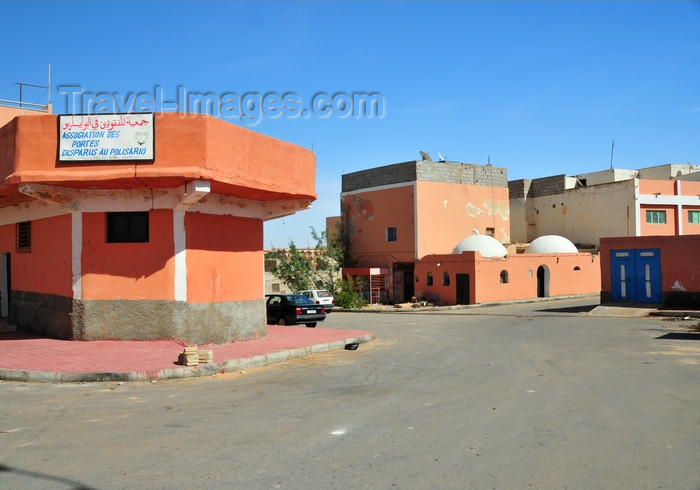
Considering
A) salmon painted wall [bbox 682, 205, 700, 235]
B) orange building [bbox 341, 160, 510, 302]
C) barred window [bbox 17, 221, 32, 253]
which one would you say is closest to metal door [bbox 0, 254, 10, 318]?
barred window [bbox 17, 221, 32, 253]

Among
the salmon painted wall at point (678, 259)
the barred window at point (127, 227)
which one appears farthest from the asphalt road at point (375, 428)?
the salmon painted wall at point (678, 259)

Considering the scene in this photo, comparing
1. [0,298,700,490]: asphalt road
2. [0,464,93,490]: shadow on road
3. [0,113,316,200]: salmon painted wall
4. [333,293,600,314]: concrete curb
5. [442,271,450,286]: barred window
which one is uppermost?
[0,113,316,200]: salmon painted wall

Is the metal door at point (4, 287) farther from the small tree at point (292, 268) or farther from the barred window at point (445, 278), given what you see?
the barred window at point (445, 278)

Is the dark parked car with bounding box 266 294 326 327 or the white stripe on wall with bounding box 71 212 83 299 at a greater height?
the white stripe on wall with bounding box 71 212 83 299

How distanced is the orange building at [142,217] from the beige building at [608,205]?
37690 millimetres

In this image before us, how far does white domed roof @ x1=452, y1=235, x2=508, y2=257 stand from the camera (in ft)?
129

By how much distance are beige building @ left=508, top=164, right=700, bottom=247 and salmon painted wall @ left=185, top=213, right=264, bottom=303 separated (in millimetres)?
37313

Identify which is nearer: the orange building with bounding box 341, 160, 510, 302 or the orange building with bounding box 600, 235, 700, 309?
the orange building with bounding box 600, 235, 700, 309

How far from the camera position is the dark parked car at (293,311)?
71.4 ft

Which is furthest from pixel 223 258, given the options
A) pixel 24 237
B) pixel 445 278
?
pixel 445 278

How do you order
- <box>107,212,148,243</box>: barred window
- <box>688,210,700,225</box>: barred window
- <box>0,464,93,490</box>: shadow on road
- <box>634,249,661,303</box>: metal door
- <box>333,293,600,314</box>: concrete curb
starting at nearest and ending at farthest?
<box>0,464,93,490</box>: shadow on road → <box>107,212,148,243</box>: barred window → <box>634,249,661,303</box>: metal door → <box>333,293,600,314</box>: concrete curb → <box>688,210,700,225</box>: barred window

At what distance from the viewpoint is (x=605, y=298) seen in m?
27.2

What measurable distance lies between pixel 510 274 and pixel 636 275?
1259 centimetres

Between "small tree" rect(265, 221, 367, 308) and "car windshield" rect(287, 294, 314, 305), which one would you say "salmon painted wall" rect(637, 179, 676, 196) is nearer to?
"small tree" rect(265, 221, 367, 308)
